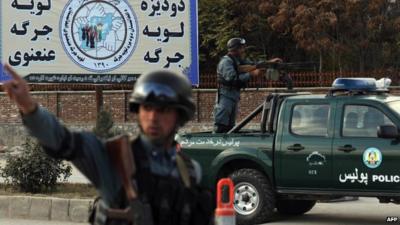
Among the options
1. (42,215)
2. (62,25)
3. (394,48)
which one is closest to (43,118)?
(42,215)

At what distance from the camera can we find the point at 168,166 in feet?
8.43

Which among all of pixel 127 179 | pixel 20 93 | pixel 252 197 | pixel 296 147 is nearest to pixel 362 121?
pixel 296 147

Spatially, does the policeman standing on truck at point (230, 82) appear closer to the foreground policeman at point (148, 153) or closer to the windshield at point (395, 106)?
the windshield at point (395, 106)

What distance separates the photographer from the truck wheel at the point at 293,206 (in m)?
10.4

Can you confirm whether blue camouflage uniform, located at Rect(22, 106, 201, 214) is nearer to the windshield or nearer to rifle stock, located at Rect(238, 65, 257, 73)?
the windshield

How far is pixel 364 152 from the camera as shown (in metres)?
8.90

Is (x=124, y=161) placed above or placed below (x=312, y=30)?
below

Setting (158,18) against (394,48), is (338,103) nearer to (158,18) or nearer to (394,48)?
(158,18)

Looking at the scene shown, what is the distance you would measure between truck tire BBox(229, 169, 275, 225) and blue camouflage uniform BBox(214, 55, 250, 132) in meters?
1.35

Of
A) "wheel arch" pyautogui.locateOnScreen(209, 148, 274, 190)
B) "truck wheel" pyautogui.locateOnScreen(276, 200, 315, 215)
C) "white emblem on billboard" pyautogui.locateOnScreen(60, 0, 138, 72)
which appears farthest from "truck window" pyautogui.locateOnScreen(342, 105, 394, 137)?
"white emblem on billboard" pyautogui.locateOnScreen(60, 0, 138, 72)

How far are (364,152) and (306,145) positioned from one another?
28.1 inches

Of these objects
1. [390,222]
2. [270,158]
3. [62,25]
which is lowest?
[390,222]

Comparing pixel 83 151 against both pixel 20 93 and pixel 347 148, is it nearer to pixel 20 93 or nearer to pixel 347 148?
pixel 20 93

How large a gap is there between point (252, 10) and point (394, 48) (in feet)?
19.3
